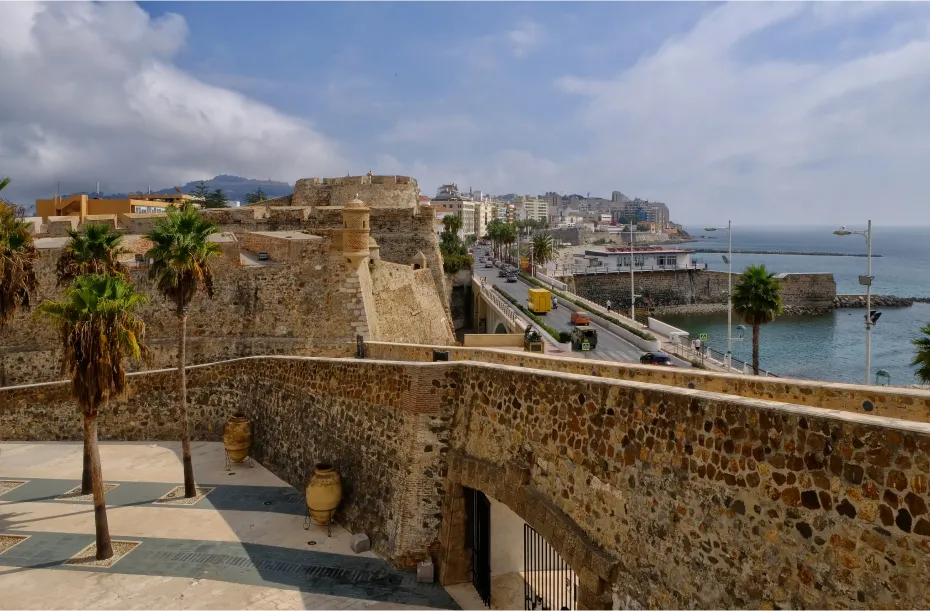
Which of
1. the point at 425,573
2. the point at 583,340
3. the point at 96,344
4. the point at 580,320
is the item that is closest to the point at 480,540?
the point at 425,573

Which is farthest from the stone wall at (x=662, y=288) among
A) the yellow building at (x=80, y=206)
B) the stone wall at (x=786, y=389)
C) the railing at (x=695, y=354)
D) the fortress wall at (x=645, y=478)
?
the fortress wall at (x=645, y=478)

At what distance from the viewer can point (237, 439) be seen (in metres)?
17.5

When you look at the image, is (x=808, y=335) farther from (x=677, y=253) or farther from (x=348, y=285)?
(x=348, y=285)

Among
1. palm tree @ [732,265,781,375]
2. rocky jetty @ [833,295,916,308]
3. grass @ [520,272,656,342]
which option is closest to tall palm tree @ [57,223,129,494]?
palm tree @ [732,265,781,375]

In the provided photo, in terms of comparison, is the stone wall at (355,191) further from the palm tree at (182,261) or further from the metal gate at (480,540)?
the metal gate at (480,540)

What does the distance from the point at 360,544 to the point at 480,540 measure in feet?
8.80

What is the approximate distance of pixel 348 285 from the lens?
71.2 ft

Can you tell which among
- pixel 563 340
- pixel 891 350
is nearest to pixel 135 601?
pixel 563 340

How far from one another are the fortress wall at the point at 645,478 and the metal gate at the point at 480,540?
48 centimetres

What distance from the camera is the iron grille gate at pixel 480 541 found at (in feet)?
38.2

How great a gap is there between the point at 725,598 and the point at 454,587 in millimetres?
6126

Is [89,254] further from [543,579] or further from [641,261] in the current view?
[641,261]

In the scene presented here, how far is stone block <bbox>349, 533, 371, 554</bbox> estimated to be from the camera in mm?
12883

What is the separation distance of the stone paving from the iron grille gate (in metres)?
0.68
